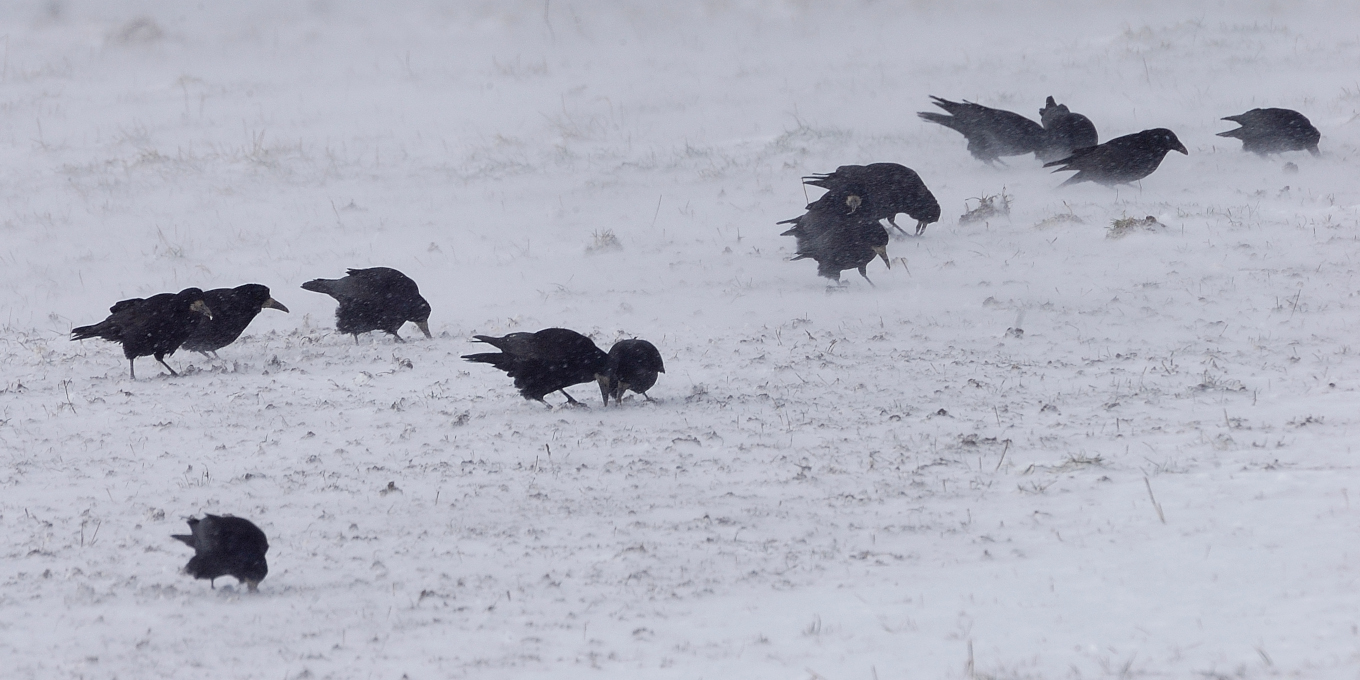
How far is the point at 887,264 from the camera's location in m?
10.8

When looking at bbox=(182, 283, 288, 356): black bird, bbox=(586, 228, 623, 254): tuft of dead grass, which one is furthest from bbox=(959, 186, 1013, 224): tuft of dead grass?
bbox=(182, 283, 288, 356): black bird

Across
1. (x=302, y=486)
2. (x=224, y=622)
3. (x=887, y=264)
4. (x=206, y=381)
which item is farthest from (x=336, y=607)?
(x=887, y=264)

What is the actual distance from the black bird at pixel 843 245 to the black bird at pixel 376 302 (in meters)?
3.68

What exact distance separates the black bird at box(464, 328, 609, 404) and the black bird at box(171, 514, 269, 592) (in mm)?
2809

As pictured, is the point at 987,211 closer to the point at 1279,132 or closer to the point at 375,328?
the point at 1279,132

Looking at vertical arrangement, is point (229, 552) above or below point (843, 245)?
below

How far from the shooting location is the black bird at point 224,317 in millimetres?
8758

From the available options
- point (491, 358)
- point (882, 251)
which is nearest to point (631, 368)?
point (491, 358)

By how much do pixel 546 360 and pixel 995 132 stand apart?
9400 millimetres

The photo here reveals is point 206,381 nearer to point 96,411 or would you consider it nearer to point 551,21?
point 96,411

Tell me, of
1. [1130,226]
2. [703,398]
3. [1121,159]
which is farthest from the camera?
[1121,159]

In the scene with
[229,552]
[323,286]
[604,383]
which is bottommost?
[229,552]

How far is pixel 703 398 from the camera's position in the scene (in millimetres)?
7434

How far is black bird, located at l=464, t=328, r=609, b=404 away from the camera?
23.7ft
